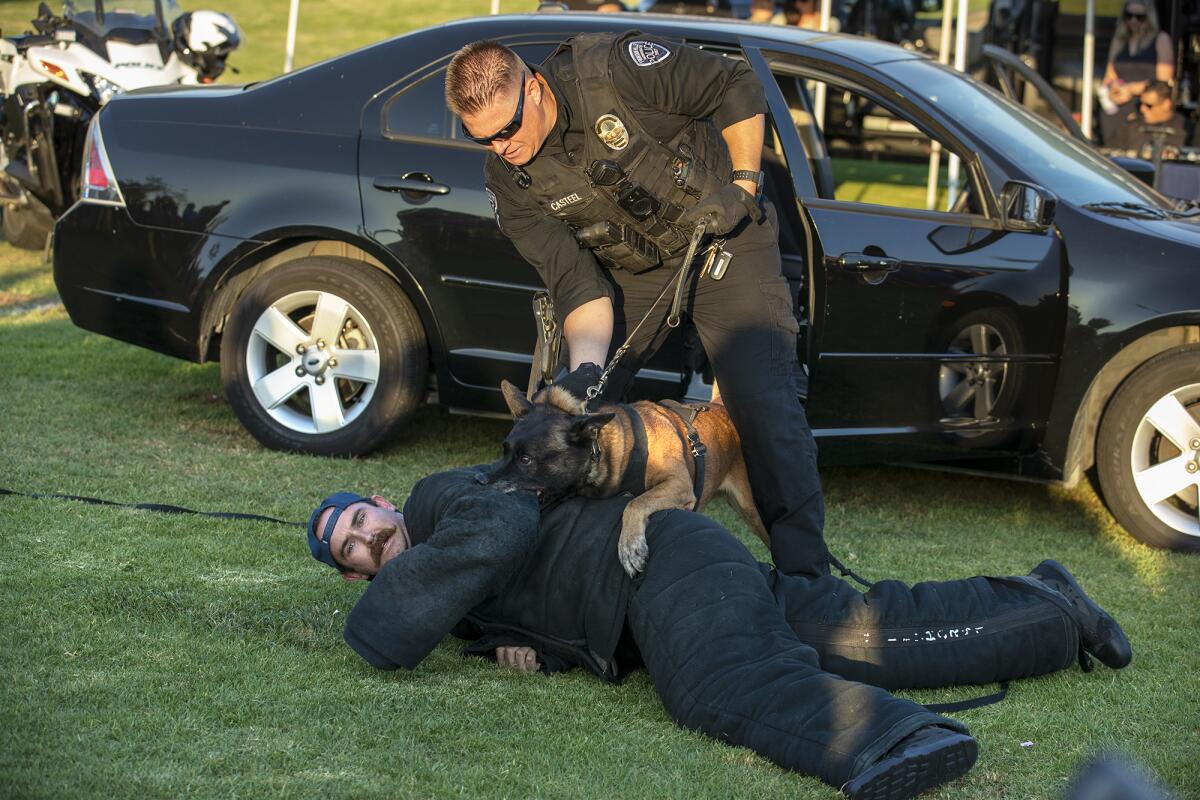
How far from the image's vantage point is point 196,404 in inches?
253

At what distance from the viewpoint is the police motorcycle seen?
9.30 meters

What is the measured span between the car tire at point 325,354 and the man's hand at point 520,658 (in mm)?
2117

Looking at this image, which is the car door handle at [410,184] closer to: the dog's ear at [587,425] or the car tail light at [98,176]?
the car tail light at [98,176]

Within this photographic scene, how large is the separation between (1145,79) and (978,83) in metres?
6.69

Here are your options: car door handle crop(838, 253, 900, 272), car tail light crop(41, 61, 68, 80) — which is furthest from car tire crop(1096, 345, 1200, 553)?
car tail light crop(41, 61, 68, 80)

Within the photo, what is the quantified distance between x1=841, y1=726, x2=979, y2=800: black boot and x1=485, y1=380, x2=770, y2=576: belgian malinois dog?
800mm

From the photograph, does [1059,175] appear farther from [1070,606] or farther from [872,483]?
[1070,606]

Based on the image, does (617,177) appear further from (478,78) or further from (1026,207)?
(1026,207)

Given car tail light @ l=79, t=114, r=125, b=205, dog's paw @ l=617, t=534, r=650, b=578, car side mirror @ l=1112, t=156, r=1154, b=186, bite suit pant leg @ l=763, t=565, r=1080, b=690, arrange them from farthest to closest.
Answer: car side mirror @ l=1112, t=156, r=1154, b=186
car tail light @ l=79, t=114, r=125, b=205
bite suit pant leg @ l=763, t=565, r=1080, b=690
dog's paw @ l=617, t=534, r=650, b=578

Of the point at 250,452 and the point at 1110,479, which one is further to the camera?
the point at 250,452

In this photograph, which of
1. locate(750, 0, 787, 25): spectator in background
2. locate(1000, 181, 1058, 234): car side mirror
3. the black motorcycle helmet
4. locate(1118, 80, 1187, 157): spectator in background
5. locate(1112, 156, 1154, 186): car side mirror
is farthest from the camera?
locate(750, 0, 787, 25): spectator in background

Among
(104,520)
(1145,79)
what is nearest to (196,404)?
(104,520)

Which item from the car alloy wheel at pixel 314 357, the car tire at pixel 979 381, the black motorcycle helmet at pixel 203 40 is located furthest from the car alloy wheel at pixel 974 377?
the black motorcycle helmet at pixel 203 40

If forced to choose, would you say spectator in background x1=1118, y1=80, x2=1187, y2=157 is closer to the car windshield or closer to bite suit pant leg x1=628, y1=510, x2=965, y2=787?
the car windshield
